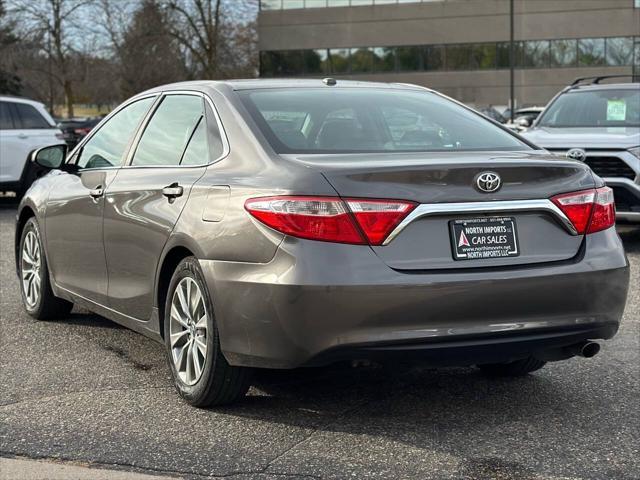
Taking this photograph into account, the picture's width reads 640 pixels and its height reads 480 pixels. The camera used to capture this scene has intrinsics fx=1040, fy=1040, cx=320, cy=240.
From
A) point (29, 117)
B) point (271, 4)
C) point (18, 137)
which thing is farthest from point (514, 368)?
point (271, 4)

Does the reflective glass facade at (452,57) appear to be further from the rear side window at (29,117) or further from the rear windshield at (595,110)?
the rear windshield at (595,110)

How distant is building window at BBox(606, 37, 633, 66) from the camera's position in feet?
200

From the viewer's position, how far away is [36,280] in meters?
6.93

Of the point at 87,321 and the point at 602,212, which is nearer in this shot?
the point at 602,212

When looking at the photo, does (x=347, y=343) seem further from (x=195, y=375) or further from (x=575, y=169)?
(x=575, y=169)

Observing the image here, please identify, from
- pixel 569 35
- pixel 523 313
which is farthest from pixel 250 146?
pixel 569 35

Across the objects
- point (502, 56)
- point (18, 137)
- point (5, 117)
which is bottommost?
point (18, 137)

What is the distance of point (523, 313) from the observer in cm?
429

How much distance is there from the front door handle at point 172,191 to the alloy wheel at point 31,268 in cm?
213

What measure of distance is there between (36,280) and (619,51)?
59.1 m

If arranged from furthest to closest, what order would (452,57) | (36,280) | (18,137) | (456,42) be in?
(452,57) < (456,42) < (18,137) < (36,280)

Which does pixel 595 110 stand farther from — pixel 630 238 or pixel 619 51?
pixel 619 51

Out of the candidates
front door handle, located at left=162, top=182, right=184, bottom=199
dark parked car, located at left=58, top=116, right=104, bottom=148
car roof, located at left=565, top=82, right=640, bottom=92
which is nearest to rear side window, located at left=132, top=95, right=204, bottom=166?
front door handle, located at left=162, top=182, right=184, bottom=199

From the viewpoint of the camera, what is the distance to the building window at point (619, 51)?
200ft
